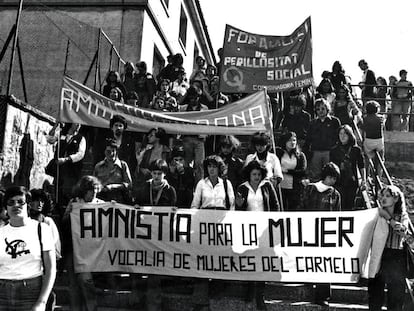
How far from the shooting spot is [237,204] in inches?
238

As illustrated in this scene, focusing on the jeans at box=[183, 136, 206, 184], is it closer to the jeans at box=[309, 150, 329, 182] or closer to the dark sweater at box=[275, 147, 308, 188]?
the dark sweater at box=[275, 147, 308, 188]

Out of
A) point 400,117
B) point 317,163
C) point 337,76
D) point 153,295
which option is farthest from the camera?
point 400,117

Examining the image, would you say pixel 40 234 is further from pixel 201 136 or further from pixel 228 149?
pixel 201 136

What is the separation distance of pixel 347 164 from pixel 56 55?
30.4 ft

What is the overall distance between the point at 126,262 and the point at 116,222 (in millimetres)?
489

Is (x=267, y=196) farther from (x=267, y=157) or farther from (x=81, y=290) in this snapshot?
(x=81, y=290)

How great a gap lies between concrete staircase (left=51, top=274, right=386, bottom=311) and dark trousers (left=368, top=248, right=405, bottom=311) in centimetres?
43

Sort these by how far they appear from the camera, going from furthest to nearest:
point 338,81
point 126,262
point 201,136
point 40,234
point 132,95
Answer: point 338,81, point 132,95, point 201,136, point 126,262, point 40,234

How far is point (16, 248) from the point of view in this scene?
402 cm

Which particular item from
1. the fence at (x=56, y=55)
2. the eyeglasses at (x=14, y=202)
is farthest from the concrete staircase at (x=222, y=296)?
the fence at (x=56, y=55)

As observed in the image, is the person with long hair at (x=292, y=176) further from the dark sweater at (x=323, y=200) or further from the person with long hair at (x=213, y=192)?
the person with long hair at (x=213, y=192)

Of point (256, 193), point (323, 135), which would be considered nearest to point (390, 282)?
point (256, 193)

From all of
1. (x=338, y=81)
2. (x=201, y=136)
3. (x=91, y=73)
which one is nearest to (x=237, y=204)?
(x=201, y=136)

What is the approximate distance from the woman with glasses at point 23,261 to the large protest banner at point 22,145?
4.14 m
